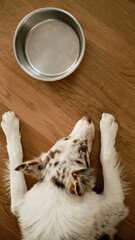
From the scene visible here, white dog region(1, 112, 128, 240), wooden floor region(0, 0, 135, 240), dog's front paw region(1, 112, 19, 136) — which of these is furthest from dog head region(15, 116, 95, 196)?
dog's front paw region(1, 112, 19, 136)

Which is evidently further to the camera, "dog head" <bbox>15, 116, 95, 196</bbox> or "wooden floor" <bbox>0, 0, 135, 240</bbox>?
"wooden floor" <bbox>0, 0, 135, 240</bbox>

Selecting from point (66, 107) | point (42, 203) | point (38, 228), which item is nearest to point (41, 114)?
point (66, 107)

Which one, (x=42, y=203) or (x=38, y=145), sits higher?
(x=38, y=145)

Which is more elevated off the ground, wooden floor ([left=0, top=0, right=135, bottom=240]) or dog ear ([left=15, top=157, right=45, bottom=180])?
wooden floor ([left=0, top=0, right=135, bottom=240])

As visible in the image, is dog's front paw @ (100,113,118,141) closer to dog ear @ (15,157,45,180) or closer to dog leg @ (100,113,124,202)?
dog leg @ (100,113,124,202)

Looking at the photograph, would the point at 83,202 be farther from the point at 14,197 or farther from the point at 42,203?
the point at 14,197

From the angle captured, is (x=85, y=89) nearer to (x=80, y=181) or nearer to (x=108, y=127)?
(x=108, y=127)
